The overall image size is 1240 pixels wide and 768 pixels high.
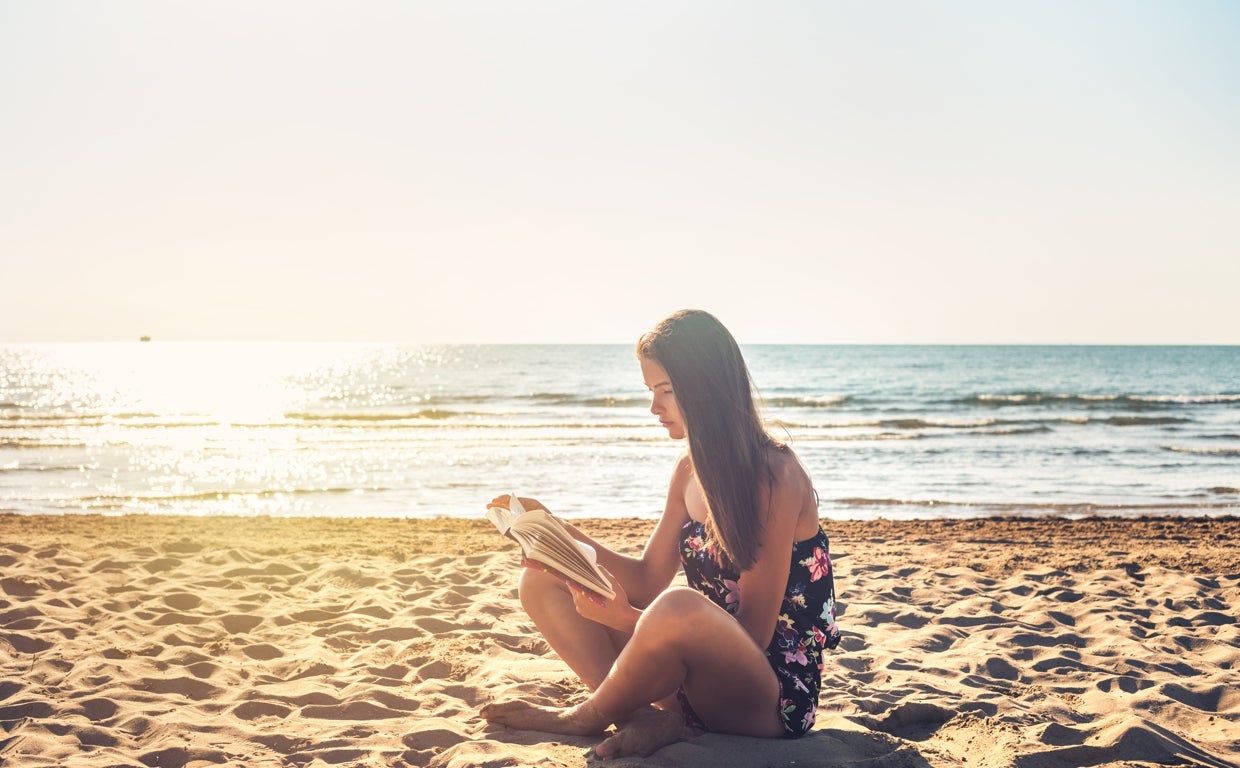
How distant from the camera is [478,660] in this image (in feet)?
14.0

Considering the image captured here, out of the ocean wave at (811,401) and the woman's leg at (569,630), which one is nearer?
the woman's leg at (569,630)

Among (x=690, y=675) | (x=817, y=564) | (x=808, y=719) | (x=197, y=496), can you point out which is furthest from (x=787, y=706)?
(x=197, y=496)

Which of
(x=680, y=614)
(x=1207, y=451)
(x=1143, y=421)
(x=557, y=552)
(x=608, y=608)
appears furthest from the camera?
(x=1143, y=421)

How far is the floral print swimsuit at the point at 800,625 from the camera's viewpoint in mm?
2920

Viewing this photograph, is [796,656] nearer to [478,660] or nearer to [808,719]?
[808,719]

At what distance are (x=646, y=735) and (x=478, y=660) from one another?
166 cm

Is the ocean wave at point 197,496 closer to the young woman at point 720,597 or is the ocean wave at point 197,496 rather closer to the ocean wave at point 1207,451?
the young woman at point 720,597

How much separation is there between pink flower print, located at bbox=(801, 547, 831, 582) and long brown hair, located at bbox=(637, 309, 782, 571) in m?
0.30

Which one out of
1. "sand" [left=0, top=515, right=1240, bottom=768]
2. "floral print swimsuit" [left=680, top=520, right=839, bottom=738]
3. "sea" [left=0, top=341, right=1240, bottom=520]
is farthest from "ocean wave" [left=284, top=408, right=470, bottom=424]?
"floral print swimsuit" [left=680, top=520, right=839, bottom=738]

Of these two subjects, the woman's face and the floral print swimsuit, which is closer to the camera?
the woman's face

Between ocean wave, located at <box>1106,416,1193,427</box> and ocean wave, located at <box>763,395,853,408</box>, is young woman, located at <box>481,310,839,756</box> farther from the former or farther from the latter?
ocean wave, located at <box>763,395,853,408</box>

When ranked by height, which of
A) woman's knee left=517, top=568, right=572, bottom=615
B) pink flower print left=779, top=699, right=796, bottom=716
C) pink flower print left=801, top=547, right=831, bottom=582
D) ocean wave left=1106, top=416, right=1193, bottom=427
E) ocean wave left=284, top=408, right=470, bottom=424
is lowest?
ocean wave left=284, top=408, right=470, bottom=424

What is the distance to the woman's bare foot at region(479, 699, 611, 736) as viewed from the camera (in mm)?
3049

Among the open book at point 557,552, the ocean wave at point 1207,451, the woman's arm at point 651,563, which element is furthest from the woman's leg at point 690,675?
the ocean wave at point 1207,451
